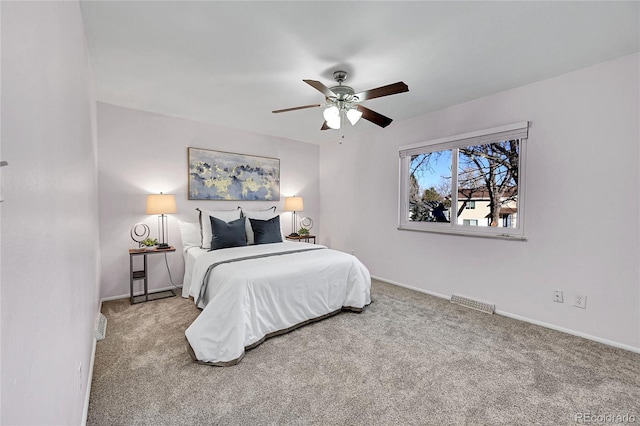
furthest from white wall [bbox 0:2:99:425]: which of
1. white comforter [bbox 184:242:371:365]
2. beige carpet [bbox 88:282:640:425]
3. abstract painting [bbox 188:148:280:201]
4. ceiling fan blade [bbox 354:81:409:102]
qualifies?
abstract painting [bbox 188:148:280:201]

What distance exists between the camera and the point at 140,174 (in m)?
3.66

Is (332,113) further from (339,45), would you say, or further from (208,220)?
(208,220)

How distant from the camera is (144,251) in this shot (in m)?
3.36

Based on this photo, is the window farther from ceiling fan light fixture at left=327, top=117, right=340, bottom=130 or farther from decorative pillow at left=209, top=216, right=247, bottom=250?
decorative pillow at left=209, top=216, right=247, bottom=250

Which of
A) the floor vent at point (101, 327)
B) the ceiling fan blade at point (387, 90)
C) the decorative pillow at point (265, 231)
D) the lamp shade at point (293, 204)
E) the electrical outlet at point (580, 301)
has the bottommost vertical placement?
the floor vent at point (101, 327)

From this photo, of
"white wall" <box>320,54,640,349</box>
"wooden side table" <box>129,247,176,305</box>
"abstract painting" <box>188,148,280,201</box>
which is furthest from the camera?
"abstract painting" <box>188,148,280,201</box>

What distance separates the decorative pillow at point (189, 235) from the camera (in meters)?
3.83

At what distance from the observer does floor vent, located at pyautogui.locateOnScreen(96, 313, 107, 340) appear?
96.5 inches

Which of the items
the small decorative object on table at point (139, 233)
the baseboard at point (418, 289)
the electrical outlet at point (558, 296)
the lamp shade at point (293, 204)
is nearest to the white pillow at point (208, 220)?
the small decorative object on table at point (139, 233)

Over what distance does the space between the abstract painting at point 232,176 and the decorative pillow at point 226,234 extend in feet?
2.39

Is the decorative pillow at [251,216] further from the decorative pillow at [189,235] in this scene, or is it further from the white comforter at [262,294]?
the decorative pillow at [189,235]

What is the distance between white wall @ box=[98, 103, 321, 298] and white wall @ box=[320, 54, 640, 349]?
10.6 feet

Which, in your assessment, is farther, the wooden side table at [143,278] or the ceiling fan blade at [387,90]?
the wooden side table at [143,278]

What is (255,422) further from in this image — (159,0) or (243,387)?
(159,0)
